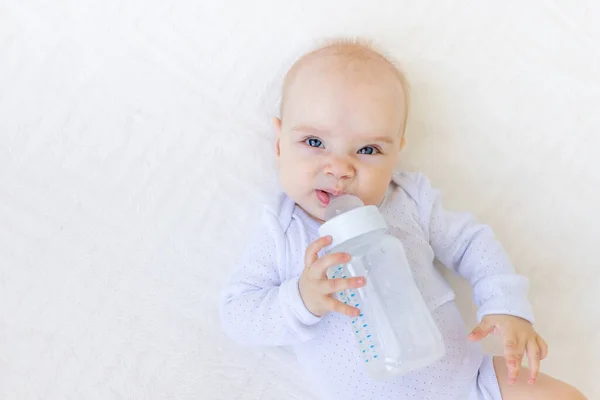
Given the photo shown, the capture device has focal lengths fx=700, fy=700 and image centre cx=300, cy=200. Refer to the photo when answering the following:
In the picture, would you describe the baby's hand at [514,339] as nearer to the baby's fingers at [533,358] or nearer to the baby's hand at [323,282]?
the baby's fingers at [533,358]

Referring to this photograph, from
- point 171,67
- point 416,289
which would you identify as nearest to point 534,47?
point 416,289

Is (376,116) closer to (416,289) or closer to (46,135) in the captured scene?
(416,289)

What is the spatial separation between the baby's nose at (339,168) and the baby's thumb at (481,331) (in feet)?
0.96

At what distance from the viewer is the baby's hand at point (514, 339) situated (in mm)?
1018

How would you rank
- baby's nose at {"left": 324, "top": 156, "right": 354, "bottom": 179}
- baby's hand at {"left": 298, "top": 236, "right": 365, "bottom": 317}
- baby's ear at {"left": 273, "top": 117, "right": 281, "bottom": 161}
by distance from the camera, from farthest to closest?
baby's ear at {"left": 273, "top": 117, "right": 281, "bottom": 161}
baby's nose at {"left": 324, "top": 156, "right": 354, "bottom": 179}
baby's hand at {"left": 298, "top": 236, "right": 365, "bottom": 317}

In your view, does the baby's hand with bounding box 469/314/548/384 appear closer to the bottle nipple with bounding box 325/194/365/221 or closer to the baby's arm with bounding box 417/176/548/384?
the baby's arm with bounding box 417/176/548/384

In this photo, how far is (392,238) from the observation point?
1023 mm

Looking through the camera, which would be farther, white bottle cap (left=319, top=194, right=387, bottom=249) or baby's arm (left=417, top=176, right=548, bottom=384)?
baby's arm (left=417, top=176, right=548, bottom=384)

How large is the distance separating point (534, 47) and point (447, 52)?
16 centimetres

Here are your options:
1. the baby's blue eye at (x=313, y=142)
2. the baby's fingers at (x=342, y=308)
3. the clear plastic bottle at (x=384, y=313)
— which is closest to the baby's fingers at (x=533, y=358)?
the clear plastic bottle at (x=384, y=313)

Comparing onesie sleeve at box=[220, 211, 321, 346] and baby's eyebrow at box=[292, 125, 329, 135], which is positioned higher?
baby's eyebrow at box=[292, 125, 329, 135]

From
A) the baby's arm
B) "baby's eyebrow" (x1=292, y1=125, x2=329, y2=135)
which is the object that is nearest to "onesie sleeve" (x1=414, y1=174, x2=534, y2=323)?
Answer: the baby's arm

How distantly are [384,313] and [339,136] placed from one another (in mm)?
263

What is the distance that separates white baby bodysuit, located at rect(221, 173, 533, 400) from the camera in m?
1.05
